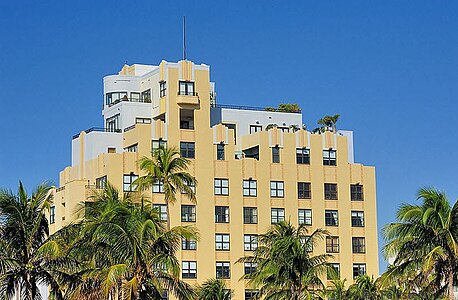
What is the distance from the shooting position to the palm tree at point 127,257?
192 feet

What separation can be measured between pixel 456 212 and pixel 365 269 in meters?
46.9

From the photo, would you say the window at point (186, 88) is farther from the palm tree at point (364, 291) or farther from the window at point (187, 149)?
the palm tree at point (364, 291)

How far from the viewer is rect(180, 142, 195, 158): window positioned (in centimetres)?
10238

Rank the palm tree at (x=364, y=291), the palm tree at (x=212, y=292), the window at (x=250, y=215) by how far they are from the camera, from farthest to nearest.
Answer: the window at (x=250, y=215) → the palm tree at (x=364, y=291) → the palm tree at (x=212, y=292)

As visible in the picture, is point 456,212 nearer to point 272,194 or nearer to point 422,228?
point 422,228

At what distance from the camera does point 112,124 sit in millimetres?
109688

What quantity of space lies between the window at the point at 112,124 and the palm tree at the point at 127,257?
46903 mm

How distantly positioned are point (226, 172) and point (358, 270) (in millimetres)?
16113

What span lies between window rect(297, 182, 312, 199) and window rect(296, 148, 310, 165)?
204 cm

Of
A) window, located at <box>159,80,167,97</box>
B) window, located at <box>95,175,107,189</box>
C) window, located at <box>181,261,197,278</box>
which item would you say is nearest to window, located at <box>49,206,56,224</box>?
window, located at <box>95,175,107,189</box>

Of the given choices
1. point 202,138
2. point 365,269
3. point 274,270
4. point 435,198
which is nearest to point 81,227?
point 274,270

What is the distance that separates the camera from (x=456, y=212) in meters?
61.4

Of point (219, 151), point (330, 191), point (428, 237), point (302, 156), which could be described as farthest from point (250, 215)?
point (428, 237)

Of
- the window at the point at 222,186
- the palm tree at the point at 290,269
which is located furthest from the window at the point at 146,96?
the palm tree at the point at 290,269
